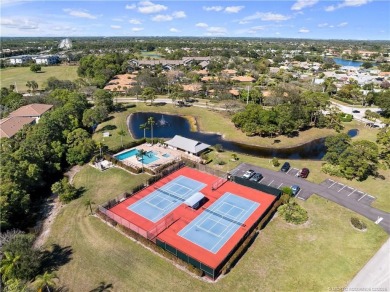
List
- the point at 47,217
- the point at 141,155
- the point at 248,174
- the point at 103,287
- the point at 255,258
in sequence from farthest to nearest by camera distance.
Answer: the point at 141,155 → the point at 248,174 → the point at 47,217 → the point at 255,258 → the point at 103,287

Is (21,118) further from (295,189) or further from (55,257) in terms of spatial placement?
(295,189)

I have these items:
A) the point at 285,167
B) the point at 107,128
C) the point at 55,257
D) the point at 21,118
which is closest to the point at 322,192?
the point at 285,167

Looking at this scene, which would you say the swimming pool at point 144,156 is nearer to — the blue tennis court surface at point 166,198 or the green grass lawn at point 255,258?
the blue tennis court surface at point 166,198

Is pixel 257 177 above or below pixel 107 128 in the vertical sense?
below

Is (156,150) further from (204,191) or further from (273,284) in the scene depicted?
(273,284)

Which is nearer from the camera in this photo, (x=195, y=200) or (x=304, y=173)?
(x=195, y=200)
